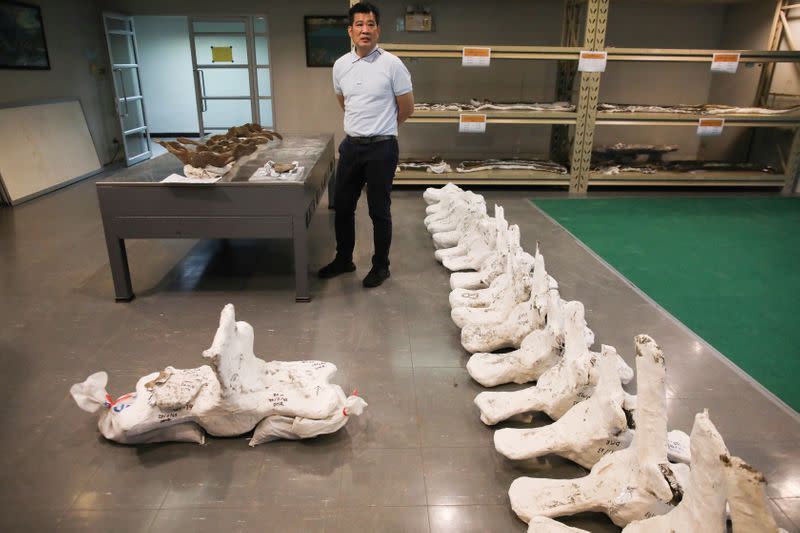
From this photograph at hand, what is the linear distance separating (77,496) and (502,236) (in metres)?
2.42

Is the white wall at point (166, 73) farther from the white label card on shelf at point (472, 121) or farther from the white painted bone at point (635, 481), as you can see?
the white painted bone at point (635, 481)

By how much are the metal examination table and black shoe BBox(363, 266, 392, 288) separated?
0.49 metres

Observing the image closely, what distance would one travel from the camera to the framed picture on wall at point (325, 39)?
24.2 ft

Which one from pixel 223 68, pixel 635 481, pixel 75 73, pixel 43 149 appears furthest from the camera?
pixel 223 68

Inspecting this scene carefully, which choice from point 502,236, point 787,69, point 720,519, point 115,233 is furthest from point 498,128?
point 720,519

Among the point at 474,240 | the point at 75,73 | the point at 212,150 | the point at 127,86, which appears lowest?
the point at 474,240

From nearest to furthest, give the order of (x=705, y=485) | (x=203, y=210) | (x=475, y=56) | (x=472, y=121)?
(x=705, y=485)
(x=203, y=210)
(x=475, y=56)
(x=472, y=121)

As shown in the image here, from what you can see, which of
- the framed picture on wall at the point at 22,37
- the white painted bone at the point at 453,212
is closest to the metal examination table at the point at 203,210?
the white painted bone at the point at 453,212

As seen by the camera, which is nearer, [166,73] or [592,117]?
[592,117]

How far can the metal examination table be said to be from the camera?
10.1 ft

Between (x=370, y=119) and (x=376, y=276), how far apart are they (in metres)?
1.01

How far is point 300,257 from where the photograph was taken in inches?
128

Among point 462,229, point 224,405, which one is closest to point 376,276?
point 462,229

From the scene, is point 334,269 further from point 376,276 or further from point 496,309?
point 496,309
